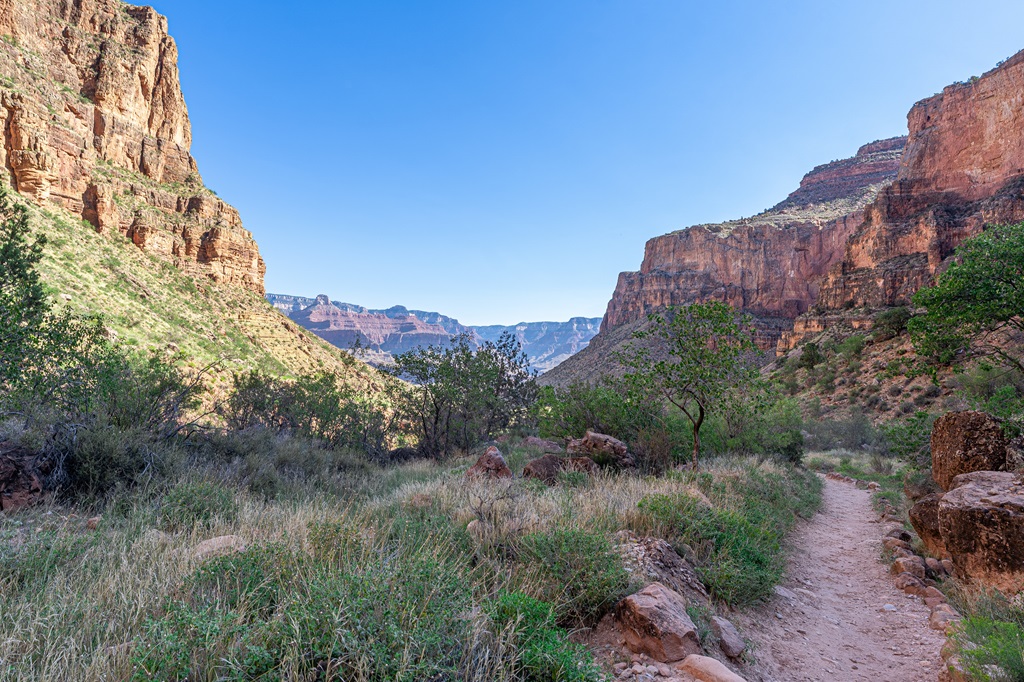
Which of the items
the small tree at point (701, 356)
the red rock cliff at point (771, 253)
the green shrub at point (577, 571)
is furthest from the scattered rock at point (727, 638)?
the red rock cliff at point (771, 253)

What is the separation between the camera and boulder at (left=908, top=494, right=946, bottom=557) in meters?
6.85

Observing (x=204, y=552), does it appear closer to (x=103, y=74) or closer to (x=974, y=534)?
(x=974, y=534)

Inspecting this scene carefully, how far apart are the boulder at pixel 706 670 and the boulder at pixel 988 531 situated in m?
4.46

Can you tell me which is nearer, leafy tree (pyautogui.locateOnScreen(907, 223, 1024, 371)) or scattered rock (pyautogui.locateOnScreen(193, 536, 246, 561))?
scattered rock (pyautogui.locateOnScreen(193, 536, 246, 561))

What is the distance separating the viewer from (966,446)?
7.64 m

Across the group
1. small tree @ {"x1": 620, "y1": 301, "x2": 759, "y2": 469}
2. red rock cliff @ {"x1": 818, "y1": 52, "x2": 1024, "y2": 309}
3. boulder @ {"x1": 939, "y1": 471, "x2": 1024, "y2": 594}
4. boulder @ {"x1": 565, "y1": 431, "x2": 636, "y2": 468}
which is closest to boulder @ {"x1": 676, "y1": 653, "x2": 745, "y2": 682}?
boulder @ {"x1": 939, "y1": 471, "x2": 1024, "y2": 594}

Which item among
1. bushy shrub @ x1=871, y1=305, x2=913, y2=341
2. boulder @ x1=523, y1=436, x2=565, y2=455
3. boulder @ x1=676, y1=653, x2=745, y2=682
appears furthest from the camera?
bushy shrub @ x1=871, y1=305, x2=913, y2=341

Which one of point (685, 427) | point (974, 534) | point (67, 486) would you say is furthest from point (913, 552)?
point (67, 486)

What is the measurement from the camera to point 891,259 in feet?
180

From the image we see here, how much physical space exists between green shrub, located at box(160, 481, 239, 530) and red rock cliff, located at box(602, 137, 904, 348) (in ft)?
268

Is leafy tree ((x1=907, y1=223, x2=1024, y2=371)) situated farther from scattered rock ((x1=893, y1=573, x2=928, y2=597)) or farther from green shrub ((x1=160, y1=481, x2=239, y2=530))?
green shrub ((x1=160, y1=481, x2=239, y2=530))

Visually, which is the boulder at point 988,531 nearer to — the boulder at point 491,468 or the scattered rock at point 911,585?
the scattered rock at point 911,585

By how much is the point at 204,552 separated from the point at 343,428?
59.5 feet

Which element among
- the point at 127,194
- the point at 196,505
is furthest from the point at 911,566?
the point at 127,194
